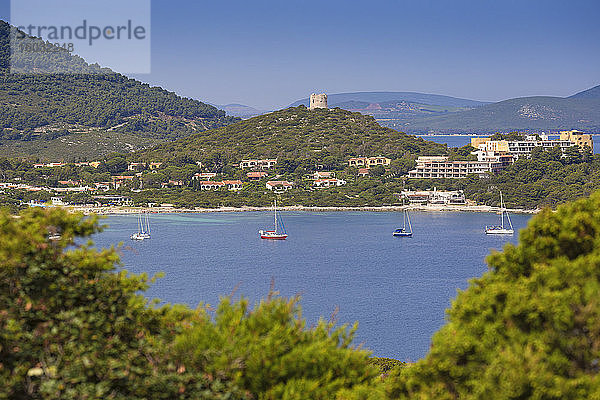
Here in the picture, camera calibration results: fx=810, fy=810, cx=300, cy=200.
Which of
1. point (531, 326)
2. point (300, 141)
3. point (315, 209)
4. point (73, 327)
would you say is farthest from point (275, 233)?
point (531, 326)

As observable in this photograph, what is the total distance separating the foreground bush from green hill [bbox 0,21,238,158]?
57.1 metres

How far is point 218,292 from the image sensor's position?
779 inches

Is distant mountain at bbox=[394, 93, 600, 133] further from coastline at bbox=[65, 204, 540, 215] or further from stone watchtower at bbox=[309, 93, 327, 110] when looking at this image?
coastline at bbox=[65, 204, 540, 215]

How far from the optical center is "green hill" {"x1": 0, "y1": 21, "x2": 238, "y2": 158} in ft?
217

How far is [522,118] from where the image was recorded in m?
132

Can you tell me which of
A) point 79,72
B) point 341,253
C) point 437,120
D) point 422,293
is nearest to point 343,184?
point 341,253

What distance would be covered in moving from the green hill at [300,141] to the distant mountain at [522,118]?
223ft

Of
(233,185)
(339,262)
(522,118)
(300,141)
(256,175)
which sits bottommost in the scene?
(339,262)

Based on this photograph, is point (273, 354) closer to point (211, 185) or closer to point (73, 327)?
point (73, 327)

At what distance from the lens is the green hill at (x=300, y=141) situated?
159ft

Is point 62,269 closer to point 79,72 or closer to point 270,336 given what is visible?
point 270,336

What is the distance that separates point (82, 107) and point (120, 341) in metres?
73.4

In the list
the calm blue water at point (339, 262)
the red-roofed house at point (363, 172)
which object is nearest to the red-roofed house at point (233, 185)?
the calm blue water at point (339, 262)

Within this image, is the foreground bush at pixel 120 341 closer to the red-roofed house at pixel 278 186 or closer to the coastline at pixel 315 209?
the coastline at pixel 315 209
